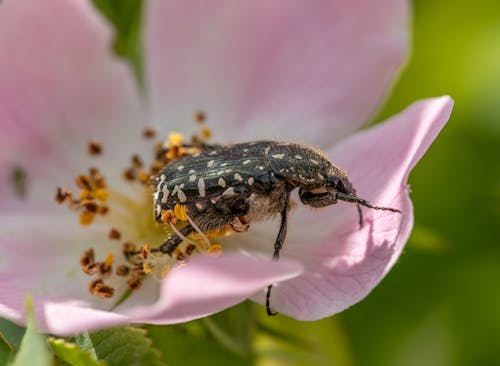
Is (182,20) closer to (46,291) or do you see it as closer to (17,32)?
(17,32)

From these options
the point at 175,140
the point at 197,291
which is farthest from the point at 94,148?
the point at 197,291

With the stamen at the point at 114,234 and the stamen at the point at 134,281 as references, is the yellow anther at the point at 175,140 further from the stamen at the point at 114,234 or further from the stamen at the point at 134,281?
the stamen at the point at 134,281

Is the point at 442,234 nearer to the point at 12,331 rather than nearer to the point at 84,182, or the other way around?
the point at 84,182

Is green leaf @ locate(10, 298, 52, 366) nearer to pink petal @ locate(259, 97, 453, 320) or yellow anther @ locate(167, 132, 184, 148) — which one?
pink petal @ locate(259, 97, 453, 320)

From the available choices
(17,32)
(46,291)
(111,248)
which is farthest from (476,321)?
(17,32)

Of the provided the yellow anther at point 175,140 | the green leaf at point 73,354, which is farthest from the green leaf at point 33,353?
the yellow anther at point 175,140

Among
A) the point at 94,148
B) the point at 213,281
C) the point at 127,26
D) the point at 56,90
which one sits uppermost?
the point at 127,26
